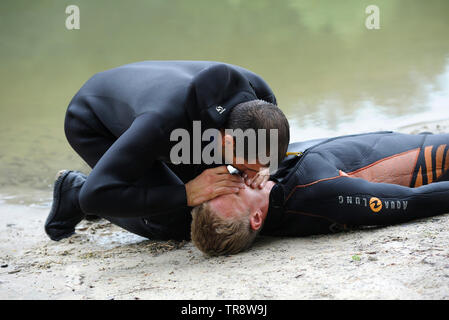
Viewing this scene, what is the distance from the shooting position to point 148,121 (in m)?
2.03

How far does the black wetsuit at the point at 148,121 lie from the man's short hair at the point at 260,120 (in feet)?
0.22

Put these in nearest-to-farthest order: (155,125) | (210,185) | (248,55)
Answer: (155,125)
(210,185)
(248,55)

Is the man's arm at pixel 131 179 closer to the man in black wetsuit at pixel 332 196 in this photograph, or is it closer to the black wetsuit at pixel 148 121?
the black wetsuit at pixel 148 121

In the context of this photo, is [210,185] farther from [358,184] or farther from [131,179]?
[358,184]

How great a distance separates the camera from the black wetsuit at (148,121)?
2037 mm

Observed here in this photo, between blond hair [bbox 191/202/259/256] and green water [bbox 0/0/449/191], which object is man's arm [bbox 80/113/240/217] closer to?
blond hair [bbox 191/202/259/256]

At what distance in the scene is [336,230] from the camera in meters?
2.45

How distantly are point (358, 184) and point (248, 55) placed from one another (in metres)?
5.49

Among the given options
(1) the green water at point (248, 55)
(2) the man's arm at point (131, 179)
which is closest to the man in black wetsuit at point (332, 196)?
(2) the man's arm at point (131, 179)

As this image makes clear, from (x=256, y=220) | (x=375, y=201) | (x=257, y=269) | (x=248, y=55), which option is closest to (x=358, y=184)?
(x=375, y=201)

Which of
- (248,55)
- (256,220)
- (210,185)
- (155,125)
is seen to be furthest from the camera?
(248,55)

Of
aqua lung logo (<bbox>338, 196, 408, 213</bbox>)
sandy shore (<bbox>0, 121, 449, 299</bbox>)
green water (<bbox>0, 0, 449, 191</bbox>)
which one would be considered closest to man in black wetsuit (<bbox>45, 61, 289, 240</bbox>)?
sandy shore (<bbox>0, 121, 449, 299</bbox>)

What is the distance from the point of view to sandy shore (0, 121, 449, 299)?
173cm

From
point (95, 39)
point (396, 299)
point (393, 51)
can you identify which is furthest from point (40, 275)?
point (95, 39)
